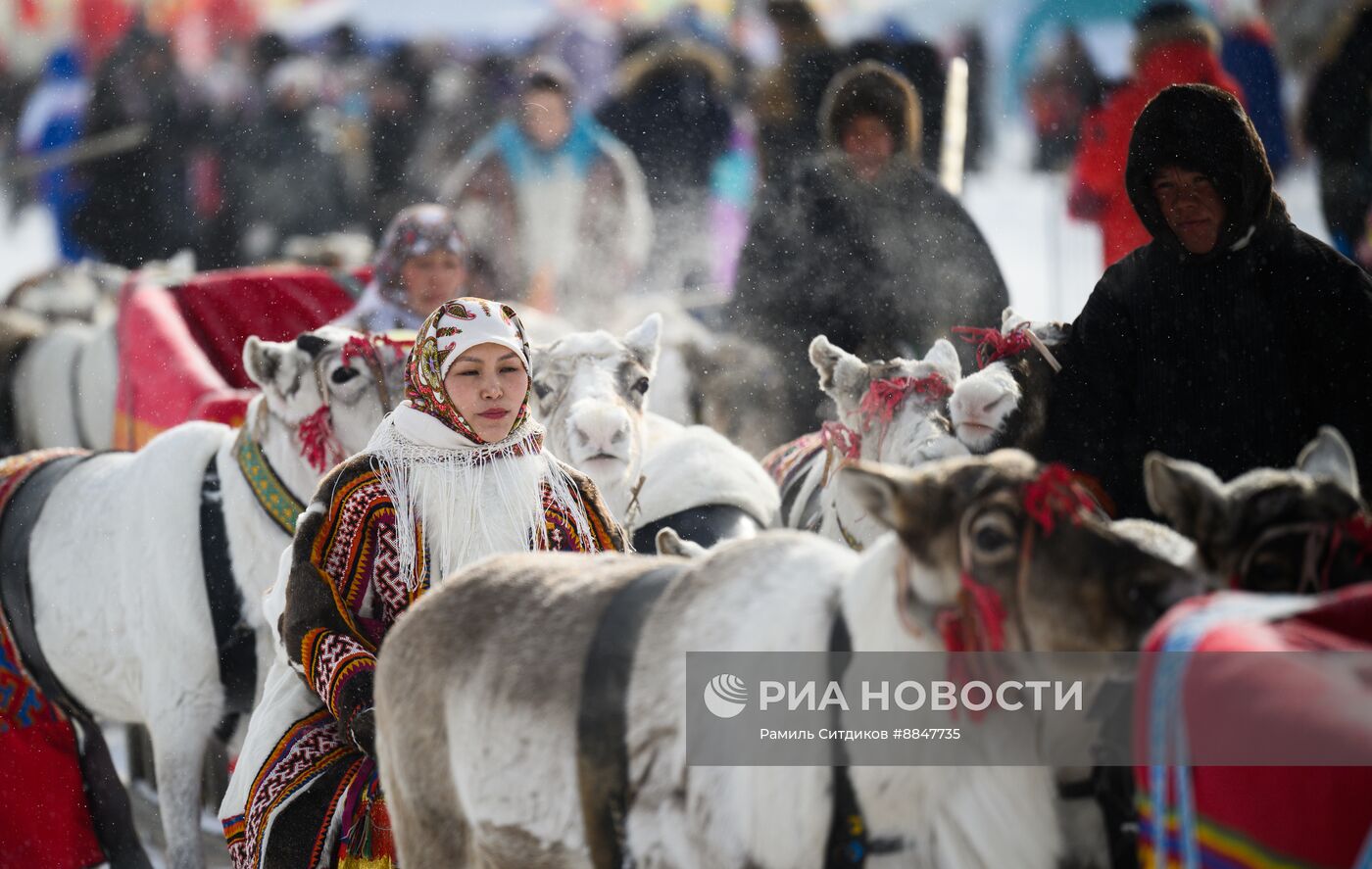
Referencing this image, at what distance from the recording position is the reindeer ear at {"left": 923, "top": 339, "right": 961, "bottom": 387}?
4562mm

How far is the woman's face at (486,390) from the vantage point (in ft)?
11.9

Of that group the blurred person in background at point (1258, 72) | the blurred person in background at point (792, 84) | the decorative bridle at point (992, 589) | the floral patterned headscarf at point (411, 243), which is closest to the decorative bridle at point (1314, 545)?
the decorative bridle at point (992, 589)

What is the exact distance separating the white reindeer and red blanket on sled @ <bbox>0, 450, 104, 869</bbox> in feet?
0.45

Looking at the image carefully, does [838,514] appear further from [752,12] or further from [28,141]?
[28,141]

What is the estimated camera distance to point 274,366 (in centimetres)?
524

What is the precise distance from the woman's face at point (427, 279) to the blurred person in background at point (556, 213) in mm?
2593

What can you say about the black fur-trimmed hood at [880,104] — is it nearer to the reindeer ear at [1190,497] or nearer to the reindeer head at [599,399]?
the reindeer head at [599,399]

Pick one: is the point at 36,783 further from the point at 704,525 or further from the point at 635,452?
the point at 704,525

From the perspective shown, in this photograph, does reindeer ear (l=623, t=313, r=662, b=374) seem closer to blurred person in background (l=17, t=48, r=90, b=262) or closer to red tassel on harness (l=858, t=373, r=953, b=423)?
red tassel on harness (l=858, t=373, r=953, b=423)

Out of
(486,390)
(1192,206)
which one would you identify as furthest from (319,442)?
(1192,206)

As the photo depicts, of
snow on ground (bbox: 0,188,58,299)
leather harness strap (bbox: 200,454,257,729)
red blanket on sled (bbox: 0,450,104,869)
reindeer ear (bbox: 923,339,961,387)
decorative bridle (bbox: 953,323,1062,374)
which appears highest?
snow on ground (bbox: 0,188,58,299)

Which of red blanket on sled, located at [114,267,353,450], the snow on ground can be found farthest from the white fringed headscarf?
the snow on ground

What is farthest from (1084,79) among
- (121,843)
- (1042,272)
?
(121,843)

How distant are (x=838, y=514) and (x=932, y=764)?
205 cm
